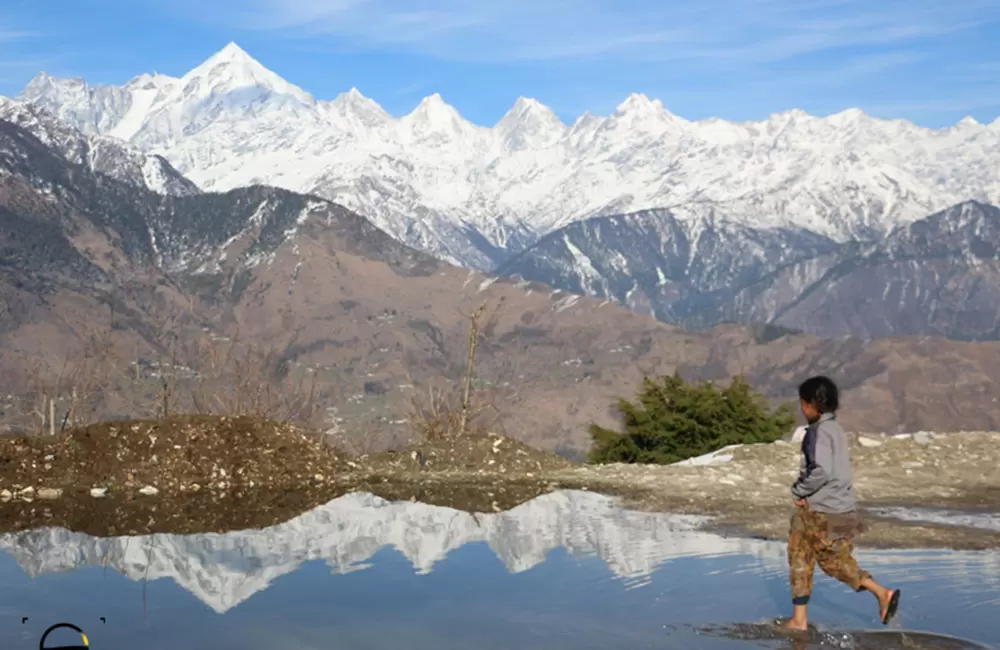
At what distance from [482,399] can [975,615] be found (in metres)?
25.2

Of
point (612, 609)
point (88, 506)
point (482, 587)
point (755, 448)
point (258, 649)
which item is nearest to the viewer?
point (258, 649)

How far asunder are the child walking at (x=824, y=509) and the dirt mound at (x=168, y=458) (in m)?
13.8

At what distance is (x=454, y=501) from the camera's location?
22.0 m

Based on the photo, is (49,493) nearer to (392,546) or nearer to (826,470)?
(392,546)

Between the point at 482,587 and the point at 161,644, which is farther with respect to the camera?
the point at 482,587

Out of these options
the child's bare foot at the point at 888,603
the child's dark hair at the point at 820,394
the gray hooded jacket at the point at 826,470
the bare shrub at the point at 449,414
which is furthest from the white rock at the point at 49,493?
the child's bare foot at the point at 888,603

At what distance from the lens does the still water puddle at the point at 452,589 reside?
39.3ft

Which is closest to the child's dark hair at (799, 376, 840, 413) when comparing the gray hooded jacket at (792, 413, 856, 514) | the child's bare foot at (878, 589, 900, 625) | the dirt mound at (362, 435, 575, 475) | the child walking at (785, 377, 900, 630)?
the child walking at (785, 377, 900, 630)

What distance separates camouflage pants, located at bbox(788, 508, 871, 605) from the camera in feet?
39.0

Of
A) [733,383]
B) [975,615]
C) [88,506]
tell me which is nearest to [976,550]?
[975,615]

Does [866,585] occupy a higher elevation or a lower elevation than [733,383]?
lower

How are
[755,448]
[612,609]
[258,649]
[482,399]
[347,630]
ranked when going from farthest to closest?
[482,399]
[755,448]
[612,609]
[347,630]
[258,649]

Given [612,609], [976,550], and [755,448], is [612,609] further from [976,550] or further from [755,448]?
[755,448]

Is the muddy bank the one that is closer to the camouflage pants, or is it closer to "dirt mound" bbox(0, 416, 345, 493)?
the camouflage pants
